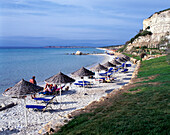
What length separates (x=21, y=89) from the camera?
8.23 meters

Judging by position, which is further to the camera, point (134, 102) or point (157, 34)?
point (157, 34)

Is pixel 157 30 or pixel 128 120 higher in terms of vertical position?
pixel 157 30

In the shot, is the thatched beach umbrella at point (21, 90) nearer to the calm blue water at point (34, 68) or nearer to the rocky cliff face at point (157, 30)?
the calm blue water at point (34, 68)

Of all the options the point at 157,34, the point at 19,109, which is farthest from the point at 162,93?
the point at 157,34

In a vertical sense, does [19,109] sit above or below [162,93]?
below

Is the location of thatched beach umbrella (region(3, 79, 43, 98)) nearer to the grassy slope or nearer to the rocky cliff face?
the grassy slope

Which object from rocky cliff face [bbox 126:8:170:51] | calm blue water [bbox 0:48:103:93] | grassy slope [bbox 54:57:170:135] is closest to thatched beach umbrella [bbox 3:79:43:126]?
grassy slope [bbox 54:57:170:135]

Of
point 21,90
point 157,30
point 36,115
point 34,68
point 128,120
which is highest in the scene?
point 157,30

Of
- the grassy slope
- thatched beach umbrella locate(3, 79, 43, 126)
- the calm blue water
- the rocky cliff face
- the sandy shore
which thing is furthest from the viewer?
the rocky cliff face

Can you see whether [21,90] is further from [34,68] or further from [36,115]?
[34,68]

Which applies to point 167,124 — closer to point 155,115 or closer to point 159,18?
point 155,115

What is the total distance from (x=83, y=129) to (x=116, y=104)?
9.19 ft

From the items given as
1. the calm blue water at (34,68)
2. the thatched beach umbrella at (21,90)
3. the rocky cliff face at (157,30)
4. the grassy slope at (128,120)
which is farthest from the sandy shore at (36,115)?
the rocky cliff face at (157,30)

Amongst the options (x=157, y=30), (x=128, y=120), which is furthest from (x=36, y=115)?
(x=157, y=30)
